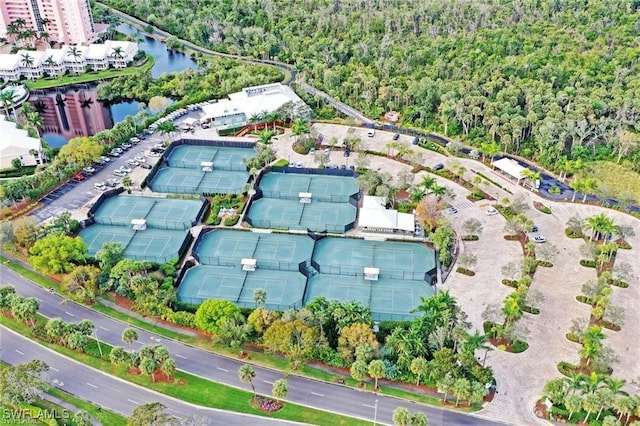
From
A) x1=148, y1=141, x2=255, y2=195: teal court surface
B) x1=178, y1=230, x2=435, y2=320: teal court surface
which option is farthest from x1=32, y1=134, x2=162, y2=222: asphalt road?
x1=178, y1=230, x2=435, y2=320: teal court surface

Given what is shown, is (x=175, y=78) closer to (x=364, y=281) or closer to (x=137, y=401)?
(x=364, y=281)

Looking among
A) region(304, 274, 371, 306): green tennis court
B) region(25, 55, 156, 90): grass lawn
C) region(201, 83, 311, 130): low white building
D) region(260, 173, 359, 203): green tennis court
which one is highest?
region(201, 83, 311, 130): low white building

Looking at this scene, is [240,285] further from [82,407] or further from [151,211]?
[151,211]

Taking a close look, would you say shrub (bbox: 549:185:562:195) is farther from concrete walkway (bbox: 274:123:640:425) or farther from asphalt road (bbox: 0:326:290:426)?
asphalt road (bbox: 0:326:290:426)

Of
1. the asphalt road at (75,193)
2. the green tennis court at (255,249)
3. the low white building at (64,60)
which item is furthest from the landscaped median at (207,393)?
the low white building at (64,60)

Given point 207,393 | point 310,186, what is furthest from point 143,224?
point 207,393

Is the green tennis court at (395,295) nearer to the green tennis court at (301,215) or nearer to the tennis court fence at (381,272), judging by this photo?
the tennis court fence at (381,272)

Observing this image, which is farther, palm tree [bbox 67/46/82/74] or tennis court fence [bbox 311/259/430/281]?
palm tree [bbox 67/46/82/74]

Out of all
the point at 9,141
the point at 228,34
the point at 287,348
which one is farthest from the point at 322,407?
the point at 228,34
